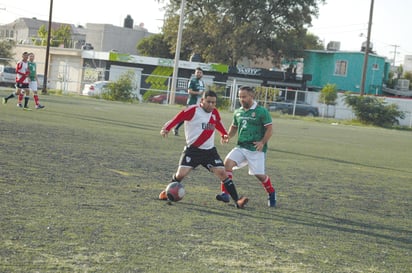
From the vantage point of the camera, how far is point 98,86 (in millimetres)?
45781

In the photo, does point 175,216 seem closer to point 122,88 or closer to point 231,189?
point 231,189

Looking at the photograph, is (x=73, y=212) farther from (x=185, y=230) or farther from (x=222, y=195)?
(x=222, y=195)

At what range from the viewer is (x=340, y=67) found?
70.6 meters

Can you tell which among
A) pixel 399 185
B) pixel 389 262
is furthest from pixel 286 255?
pixel 399 185

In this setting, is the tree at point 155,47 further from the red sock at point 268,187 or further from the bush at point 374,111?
the red sock at point 268,187

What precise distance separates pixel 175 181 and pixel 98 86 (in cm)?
3781

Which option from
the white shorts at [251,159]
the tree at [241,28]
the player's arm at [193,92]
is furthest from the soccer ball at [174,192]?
the tree at [241,28]

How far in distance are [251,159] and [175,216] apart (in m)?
1.74

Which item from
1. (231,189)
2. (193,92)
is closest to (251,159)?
(231,189)

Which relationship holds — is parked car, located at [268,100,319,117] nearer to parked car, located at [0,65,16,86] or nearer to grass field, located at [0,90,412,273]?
parked car, located at [0,65,16,86]

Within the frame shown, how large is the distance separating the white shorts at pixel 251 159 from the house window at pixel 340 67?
63098 mm

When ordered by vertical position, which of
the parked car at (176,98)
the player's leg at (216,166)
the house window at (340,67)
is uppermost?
the house window at (340,67)

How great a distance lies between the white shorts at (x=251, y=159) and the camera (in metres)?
8.92

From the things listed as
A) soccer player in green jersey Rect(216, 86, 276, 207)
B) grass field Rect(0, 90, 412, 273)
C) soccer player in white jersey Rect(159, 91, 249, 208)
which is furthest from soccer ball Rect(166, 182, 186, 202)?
soccer player in green jersey Rect(216, 86, 276, 207)
